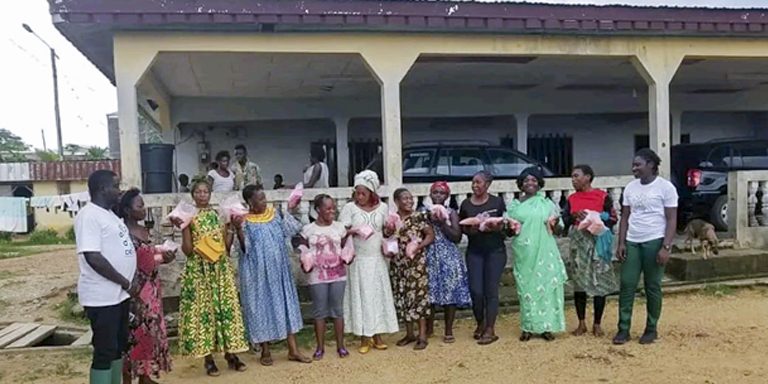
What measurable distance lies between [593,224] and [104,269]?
3648 mm

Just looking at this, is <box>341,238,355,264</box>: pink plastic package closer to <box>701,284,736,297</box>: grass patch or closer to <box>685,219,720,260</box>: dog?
<box>701,284,736,297</box>: grass patch

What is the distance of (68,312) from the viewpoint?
7676 mm

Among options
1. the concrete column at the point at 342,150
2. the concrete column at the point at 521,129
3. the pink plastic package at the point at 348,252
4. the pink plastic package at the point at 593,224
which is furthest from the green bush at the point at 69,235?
the pink plastic package at the point at 593,224

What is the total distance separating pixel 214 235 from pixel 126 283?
1015 millimetres

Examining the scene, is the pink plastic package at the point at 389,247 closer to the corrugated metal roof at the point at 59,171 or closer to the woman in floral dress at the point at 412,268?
the woman in floral dress at the point at 412,268

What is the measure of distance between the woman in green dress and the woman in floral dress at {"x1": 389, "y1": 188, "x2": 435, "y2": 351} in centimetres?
77

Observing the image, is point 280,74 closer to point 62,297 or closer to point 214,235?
point 62,297

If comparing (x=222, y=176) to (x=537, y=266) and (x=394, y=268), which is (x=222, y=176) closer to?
(x=394, y=268)

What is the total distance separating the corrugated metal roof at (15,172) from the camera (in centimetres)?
2239

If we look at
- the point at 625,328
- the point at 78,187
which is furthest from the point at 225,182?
the point at 78,187

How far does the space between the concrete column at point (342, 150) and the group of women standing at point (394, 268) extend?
6.08 m

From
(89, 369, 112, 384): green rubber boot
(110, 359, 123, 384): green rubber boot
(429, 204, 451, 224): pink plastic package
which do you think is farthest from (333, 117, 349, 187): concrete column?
(89, 369, 112, 384): green rubber boot

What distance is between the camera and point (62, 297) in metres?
8.70

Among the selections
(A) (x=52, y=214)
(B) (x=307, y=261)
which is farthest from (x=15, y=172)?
(B) (x=307, y=261)
